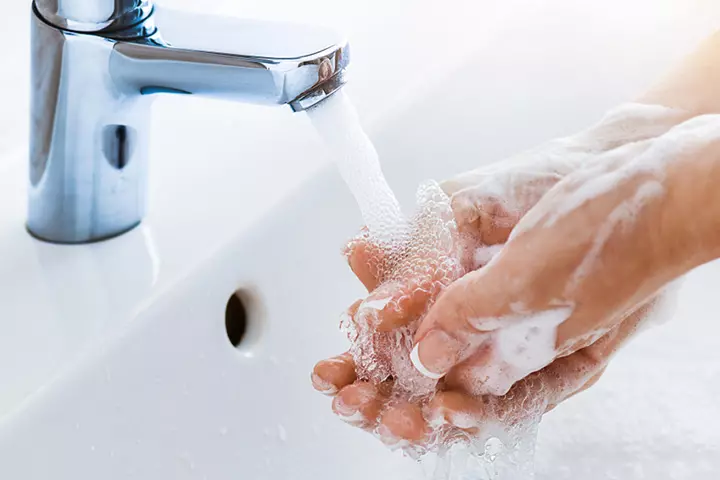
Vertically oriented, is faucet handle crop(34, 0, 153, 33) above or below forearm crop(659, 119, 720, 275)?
above

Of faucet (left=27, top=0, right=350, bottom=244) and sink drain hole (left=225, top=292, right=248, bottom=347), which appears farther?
sink drain hole (left=225, top=292, right=248, bottom=347)

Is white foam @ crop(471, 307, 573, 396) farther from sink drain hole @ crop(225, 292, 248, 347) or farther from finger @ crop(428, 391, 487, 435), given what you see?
sink drain hole @ crop(225, 292, 248, 347)

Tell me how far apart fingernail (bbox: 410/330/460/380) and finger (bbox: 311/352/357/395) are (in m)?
0.06

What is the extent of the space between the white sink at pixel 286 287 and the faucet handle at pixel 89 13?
0.46 feet

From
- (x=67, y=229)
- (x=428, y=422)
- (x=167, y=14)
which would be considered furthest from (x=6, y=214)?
(x=428, y=422)

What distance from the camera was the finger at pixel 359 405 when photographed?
1.73 feet

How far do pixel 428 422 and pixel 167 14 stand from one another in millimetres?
268

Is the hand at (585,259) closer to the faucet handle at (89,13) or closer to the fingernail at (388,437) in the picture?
the fingernail at (388,437)

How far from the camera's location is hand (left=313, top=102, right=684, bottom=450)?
51 centimetres

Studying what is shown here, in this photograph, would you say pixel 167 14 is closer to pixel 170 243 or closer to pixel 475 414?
pixel 170 243

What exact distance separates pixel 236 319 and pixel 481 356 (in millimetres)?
209

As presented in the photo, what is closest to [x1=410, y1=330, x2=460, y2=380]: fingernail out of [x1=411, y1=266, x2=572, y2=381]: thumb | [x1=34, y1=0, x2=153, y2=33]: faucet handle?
[x1=411, y1=266, x2=572, y2=381]: thumb

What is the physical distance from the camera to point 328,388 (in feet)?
1.80

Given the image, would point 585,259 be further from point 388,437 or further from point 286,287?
point 286,287
